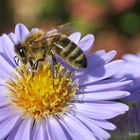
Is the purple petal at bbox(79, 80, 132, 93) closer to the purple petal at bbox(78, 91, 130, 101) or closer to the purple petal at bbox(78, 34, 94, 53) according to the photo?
the purple petal at bbox(78, 91, 130, 101)

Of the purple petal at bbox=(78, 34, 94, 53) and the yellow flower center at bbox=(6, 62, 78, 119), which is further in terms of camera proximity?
the purple petal at bbox=(78, 34, 94, 53)

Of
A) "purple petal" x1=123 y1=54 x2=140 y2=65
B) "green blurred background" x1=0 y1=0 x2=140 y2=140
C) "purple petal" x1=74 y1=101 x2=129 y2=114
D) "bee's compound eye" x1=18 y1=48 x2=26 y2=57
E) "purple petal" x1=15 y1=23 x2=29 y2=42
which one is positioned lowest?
"purple petal" x1=74 y1=101 x2=129 y2=114

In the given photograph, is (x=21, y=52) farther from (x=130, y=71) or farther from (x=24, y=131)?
(x=130, y=71)

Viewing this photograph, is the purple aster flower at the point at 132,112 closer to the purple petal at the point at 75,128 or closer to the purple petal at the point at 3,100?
the purple petal at the point at 75,128

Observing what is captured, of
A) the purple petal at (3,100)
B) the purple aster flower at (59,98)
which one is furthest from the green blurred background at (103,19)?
the purple petal at (3,100)

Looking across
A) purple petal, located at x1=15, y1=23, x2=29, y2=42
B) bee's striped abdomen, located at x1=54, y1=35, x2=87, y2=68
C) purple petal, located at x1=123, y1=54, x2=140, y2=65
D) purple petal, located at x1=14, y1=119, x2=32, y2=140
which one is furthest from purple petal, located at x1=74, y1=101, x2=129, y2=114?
purple petal, located at x1=123, y1=54, x2=140, y2=65

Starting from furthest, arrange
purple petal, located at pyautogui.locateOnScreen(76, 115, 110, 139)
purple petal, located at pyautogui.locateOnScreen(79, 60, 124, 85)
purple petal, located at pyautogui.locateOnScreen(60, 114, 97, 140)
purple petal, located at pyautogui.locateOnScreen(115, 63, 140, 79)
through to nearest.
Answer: purple petal, located at pyautogui.locateOnScreen(115, 63, 140, 79) < purple petal, located at pyautogui.locateOnScreen(79, 60, 124, 85) < purple petal, located at pyautogui.locateOnScreen(60, 114, 97, 140) < purple petal, located at pyautogui.locateOnScreen(76, 115, 110, 139)

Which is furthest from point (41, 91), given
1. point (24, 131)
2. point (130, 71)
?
point (130, 71)

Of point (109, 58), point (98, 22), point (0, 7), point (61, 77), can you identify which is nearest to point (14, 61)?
point (61, 77)
